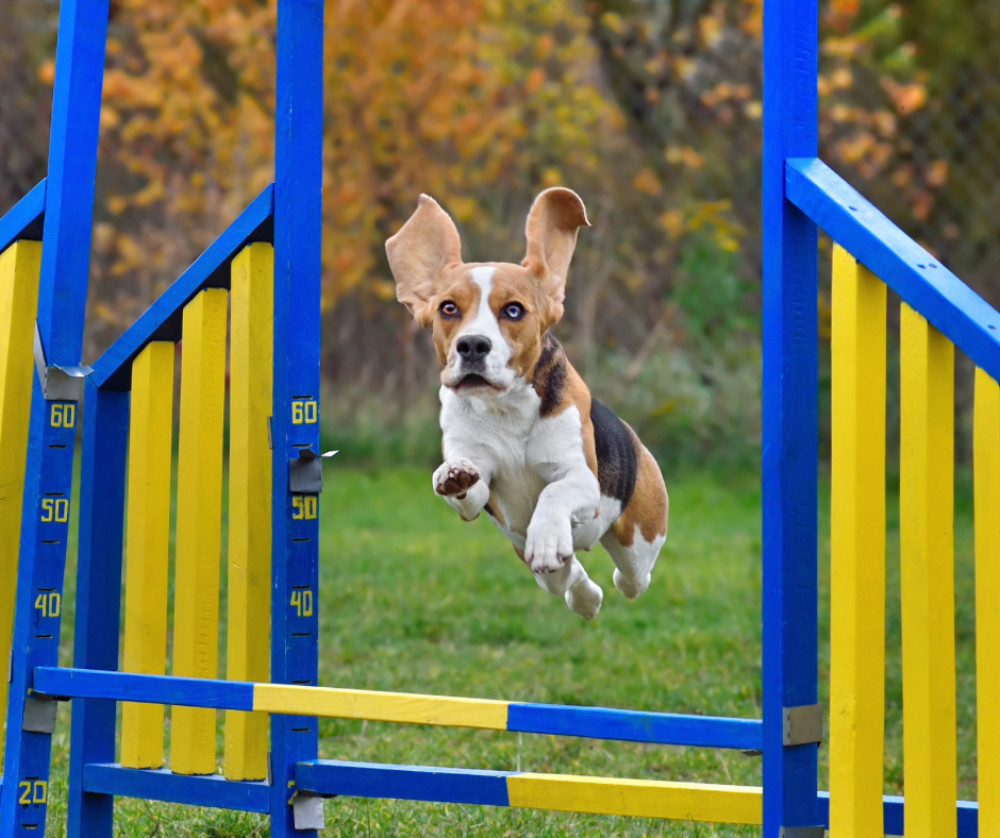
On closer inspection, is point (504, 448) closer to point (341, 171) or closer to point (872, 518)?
point (872, 518)

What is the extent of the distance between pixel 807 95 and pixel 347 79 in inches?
350

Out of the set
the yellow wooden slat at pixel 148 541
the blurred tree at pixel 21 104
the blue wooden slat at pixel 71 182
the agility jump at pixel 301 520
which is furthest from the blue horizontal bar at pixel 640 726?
the blurred tree at pixel 21 104

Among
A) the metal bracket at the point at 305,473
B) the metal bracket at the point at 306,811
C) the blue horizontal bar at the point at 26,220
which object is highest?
the blue horizontal bar at the point at 26,220

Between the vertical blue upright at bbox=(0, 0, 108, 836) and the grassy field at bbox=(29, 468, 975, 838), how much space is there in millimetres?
629

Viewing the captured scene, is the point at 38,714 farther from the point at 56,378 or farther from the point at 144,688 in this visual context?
the point at 56,378

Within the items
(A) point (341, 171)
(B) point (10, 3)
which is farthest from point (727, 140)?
(B) point (10, 3)

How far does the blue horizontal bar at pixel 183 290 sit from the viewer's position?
344 cm

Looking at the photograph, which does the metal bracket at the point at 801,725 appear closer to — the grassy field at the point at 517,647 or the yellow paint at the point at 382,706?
the yellow paint at the point at 382,706


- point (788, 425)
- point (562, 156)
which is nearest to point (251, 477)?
point (788, 425)

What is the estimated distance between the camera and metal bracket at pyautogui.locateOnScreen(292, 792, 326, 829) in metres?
3.34

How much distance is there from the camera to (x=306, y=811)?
335cm

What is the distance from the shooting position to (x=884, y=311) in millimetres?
2562

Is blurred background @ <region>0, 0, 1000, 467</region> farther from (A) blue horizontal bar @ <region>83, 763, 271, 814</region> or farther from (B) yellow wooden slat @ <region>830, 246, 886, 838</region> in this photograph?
(B) yellow wooden slat @ <region>830, 246, 886, 838</region>

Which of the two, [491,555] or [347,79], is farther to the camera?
[347,79]
